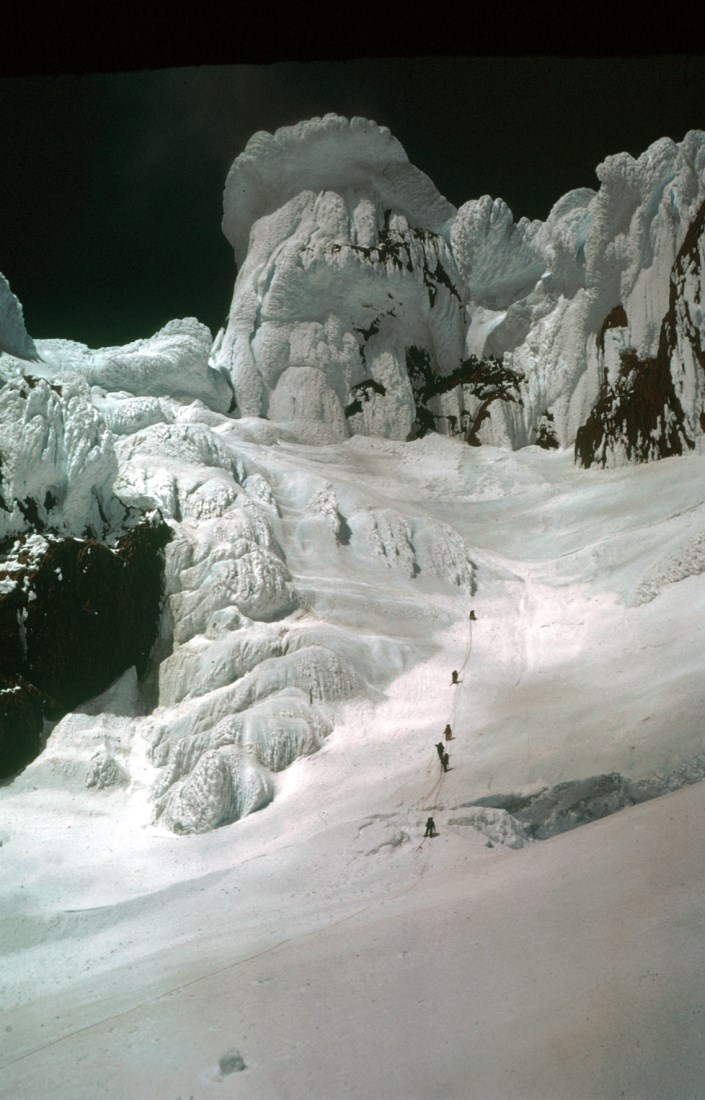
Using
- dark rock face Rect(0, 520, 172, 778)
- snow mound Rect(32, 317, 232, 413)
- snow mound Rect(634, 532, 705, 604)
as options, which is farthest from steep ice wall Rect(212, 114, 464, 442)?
snow mound Rect(634, 532, 705, 604)

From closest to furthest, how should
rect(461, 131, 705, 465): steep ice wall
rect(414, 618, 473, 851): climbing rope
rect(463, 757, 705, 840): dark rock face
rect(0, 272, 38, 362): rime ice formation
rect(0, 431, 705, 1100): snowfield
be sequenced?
rect(0, 431, 705, 1100): snowfield → rect(463, 757, 705, 840): dark rock face → rect(414, 618, 473, 851): climbing rope → rect(461, 131, 705, 465): steep ice wall → rect(0, 272, 38, 362): rime ice formation

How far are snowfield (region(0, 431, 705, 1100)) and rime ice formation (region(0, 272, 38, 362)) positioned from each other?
508 centimetres

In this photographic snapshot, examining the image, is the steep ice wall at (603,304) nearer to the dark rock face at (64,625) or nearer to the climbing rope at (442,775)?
the climbing rope at (442,775)

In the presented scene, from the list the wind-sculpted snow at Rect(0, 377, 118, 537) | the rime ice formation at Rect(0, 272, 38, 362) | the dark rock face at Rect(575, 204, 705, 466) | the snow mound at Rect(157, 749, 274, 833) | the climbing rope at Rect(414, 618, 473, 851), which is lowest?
the snow mound at Rect(157, 749, 274, 833)

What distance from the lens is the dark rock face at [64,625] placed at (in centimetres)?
1155

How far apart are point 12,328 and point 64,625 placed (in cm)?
899

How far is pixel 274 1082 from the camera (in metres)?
Answer: 4.41

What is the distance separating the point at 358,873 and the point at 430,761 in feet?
8.16

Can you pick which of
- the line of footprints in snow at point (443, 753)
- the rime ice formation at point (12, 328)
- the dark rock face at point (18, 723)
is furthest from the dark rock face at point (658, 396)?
the dark rock face at point (18, 723)

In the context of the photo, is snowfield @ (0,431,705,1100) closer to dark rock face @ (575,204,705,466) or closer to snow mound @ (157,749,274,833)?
snow mound @ (157,749,274,833)

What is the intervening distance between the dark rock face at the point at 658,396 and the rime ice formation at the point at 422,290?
0.10 meters

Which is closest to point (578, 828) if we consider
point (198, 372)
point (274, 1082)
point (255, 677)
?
point (274, 1082)

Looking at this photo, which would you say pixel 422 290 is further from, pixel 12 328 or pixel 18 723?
pixel 18 723

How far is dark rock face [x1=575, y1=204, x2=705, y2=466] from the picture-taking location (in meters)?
17.1
